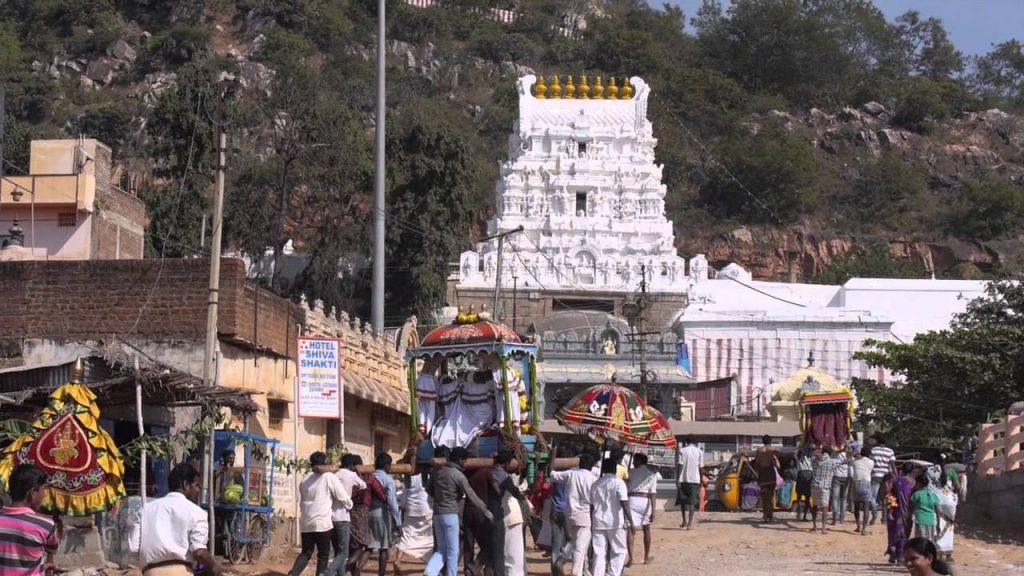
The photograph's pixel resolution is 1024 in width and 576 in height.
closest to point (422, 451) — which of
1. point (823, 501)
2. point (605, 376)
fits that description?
point (823, 501)

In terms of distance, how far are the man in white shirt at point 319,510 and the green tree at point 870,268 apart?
6624 centimetres

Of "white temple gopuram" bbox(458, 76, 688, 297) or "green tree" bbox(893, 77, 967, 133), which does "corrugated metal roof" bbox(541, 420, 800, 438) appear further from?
"green tree" bbox(893, 77, 967, 133)

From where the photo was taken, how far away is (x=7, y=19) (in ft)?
356

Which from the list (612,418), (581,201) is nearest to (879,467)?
(612,418)

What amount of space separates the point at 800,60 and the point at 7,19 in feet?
157

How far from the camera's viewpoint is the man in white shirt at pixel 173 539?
12477 millimetres

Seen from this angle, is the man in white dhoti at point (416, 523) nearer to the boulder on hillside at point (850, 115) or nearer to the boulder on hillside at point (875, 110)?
the boulder on hillside at point (850, 115)

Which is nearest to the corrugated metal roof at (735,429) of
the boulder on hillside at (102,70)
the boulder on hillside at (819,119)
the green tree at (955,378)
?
the green tree at (955,378)

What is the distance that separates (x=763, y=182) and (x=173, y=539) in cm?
8387

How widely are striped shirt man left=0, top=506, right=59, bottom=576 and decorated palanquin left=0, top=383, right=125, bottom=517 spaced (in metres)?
4.63

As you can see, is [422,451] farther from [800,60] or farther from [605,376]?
[800,60]

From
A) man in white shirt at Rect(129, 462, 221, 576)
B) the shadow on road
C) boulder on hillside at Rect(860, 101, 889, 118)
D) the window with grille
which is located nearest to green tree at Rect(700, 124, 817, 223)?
boulder on hillside at Rect(860, 101, 889, 118)

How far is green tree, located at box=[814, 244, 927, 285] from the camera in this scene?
82875mm

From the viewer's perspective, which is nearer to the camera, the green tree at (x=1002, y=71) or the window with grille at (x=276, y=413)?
the window with grille at (x=276, y=413)
